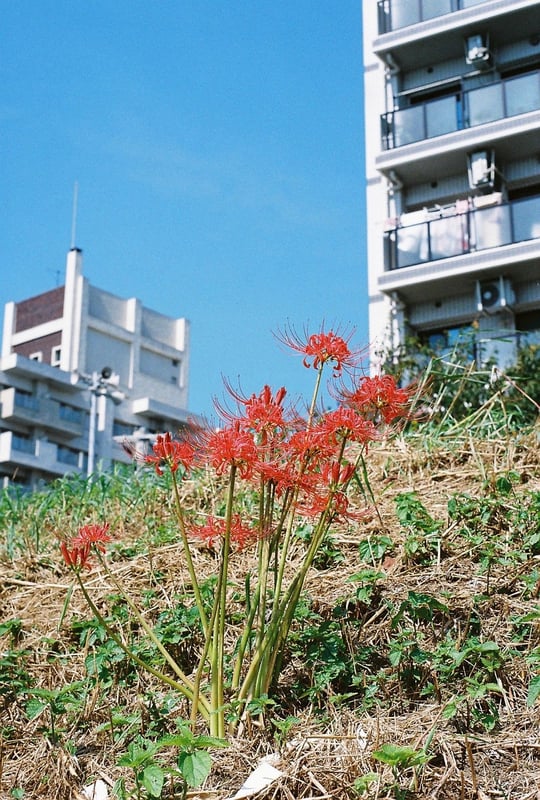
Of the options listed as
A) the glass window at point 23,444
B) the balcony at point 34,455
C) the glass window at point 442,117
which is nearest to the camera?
the glass window at point 442,117

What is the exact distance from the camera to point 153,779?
88.6 inches

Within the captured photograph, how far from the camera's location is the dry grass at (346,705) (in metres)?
2.44

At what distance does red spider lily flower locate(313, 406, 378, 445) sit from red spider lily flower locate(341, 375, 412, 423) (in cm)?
8

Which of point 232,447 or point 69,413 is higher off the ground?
point 69,413

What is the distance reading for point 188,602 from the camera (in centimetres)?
366

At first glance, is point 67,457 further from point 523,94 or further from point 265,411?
point 265,411

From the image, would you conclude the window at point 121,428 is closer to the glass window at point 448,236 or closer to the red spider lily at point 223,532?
the glass window at point 448,236

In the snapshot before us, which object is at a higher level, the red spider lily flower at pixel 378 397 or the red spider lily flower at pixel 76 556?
the red spider lily flower at pixel 378 397

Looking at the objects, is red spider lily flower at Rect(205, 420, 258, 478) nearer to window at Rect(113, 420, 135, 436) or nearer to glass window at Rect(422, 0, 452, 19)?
glass window at Rect(422, 0, 452, 19)

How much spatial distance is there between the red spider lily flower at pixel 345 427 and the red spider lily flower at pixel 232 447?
0.74 ft

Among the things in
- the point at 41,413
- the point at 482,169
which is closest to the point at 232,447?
the point at 482,169

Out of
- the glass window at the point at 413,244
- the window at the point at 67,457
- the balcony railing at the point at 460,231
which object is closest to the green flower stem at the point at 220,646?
the balcony railing at the point at 460,231

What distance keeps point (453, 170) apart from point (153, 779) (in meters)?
17.4

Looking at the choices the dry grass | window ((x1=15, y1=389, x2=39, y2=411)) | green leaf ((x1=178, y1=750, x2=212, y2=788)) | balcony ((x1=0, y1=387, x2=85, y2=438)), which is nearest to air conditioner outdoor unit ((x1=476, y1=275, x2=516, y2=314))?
the dry grass
